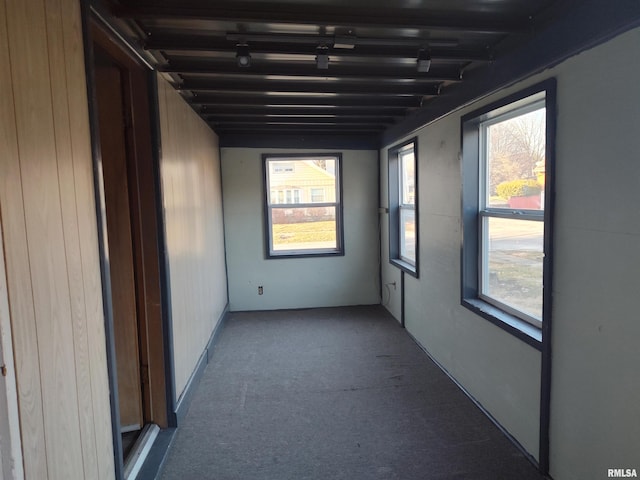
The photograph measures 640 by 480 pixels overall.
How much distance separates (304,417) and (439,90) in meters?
2.68

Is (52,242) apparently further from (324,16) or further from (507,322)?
(507,322)

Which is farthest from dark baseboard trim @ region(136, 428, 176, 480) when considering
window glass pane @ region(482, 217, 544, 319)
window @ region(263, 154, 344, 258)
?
window @ region(263, 154, 344, 258)

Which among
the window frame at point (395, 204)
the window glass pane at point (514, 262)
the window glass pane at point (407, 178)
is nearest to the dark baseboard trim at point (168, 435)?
the window glass pane at point (514, 262)

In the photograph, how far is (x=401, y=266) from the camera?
167 inches

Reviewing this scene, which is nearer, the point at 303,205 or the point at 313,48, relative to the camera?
the point at 313,48

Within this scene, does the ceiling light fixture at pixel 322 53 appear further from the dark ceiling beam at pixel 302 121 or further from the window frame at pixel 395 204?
the window frame at pixel 395 204

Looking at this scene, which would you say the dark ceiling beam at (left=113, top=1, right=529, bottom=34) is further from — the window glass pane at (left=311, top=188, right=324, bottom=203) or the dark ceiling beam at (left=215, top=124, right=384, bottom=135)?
the window glass pane at (left=311, top=188, right=324, bottom=203)

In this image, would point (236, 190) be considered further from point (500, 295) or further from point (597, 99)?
point (597, 99)

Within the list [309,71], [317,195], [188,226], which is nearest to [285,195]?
[317,195]

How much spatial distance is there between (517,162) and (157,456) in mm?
2742

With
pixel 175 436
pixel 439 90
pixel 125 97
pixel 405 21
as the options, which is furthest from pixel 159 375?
pixel 439 90

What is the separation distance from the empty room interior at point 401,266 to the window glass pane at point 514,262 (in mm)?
19

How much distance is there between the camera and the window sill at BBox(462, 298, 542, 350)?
2023 mm

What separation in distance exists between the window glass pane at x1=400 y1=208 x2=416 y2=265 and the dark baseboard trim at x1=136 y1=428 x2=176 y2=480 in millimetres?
2920
